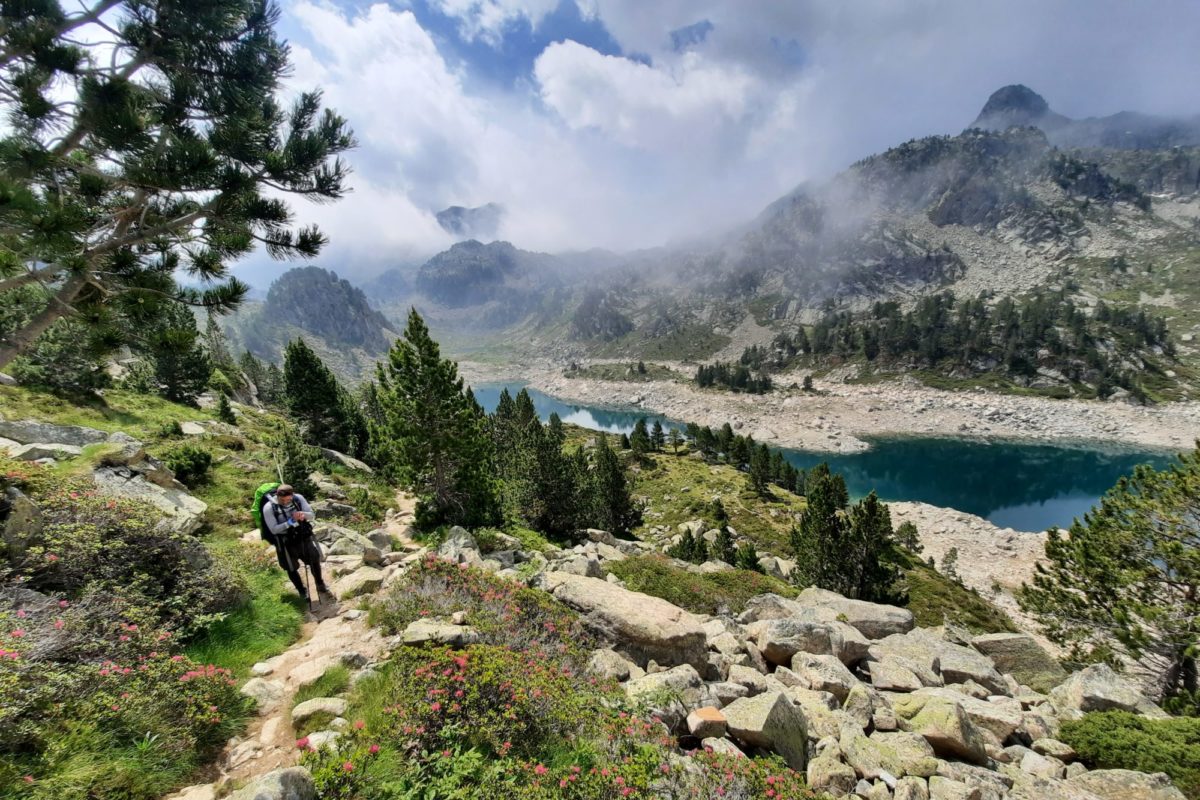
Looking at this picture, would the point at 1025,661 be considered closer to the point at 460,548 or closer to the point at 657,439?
the point at 460,548

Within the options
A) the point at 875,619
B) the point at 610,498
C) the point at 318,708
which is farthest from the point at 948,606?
the point at 318,708

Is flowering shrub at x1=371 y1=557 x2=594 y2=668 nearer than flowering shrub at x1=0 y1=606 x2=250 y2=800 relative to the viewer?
No

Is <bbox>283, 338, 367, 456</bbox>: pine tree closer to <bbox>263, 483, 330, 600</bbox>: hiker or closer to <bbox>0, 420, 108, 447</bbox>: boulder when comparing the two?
<bbox>0, 420, 108, 447</bbox>: boulder

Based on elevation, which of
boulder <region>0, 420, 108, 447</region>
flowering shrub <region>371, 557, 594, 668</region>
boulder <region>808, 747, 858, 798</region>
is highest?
boulder <region>0, 420, 108, 447</region>

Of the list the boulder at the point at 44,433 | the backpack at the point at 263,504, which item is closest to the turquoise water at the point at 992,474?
the backpack at the point at 263,504

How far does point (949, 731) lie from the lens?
7.83 metres

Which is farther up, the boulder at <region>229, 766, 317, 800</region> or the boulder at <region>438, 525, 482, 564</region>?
the boulder at <region>229, 766, 317, 800</region>

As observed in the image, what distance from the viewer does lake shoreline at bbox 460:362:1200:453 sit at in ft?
377

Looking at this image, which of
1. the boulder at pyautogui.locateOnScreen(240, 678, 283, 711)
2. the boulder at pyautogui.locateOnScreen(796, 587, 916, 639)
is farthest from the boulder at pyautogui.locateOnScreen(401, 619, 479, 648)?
the boulder at pyautogui.locateOnScreen(796, 587, 916, 639)

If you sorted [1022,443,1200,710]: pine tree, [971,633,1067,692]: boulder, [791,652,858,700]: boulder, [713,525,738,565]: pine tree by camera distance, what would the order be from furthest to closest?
[713,525,738,565]: pine tree → [1022,443,1200,710]: pine tree → [971,633,1067,692]: boulder → [791,652,858,700]: boulder

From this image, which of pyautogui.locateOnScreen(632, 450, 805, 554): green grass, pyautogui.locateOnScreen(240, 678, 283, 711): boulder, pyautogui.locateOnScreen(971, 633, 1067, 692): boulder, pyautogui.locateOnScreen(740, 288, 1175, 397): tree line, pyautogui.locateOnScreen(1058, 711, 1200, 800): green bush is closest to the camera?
pyautogui.locateOnScreen(240, 678, 283, 711): boulder

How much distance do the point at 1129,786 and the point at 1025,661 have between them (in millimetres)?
8233

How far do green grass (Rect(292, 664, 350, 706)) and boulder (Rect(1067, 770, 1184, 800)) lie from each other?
1175cm

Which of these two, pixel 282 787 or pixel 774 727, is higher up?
pixel 282 787
